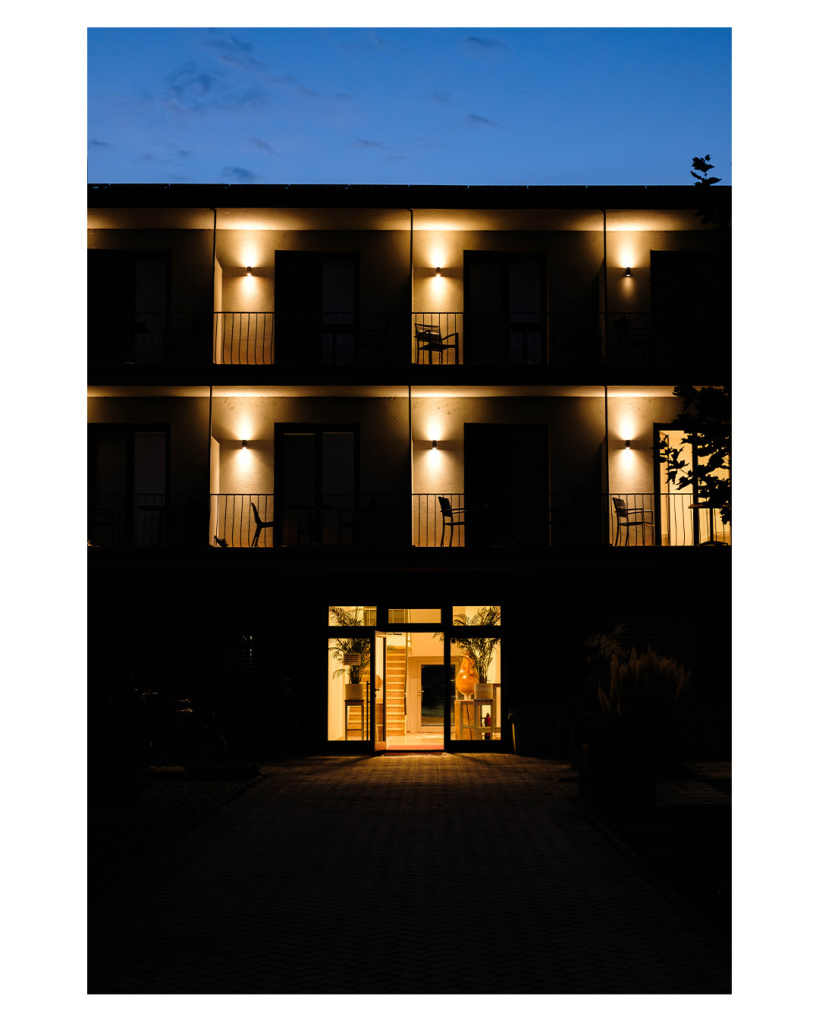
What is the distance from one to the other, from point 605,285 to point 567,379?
6.21 ft

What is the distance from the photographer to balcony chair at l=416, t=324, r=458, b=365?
18.3 meters

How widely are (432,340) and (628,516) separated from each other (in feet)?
15.1

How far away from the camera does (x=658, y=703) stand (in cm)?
1426

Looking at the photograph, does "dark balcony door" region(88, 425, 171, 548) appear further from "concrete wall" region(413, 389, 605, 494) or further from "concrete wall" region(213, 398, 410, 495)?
"concrete wall" region(413, 389, 605, 494)

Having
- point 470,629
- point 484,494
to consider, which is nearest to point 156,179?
point 484,494

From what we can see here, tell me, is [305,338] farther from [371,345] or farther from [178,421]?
[178,421]

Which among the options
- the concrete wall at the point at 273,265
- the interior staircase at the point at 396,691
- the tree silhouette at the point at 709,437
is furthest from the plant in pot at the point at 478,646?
the tree silhouette at the point at 709,437

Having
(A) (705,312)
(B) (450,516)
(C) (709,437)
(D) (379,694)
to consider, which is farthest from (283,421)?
(C) (709,437)

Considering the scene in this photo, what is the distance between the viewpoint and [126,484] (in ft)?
62.4

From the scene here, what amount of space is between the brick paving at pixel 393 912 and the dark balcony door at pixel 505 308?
9.45 meters

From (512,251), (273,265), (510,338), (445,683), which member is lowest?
(445,683)
